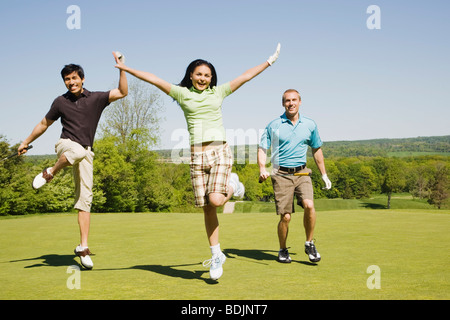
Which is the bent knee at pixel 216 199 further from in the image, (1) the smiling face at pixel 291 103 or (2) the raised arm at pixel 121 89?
(1) the smiling face at pixel 291 103

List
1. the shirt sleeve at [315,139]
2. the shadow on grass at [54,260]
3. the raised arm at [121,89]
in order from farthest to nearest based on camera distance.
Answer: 1. the shirt sleeve at [315,139]
2. the shadow on grass at [54,260]
3. the raised arm at [121,89]

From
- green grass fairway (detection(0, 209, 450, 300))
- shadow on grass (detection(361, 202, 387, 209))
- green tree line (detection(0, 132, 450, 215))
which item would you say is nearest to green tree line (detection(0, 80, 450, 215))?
green tree line (detection(0, 132, 450, 215))

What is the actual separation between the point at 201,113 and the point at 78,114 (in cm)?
175

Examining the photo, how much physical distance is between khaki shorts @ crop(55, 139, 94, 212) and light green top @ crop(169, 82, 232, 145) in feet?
4.74

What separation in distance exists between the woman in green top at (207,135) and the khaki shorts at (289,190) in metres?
1.28

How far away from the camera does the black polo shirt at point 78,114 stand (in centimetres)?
528

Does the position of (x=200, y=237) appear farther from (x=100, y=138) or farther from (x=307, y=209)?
(x=100, y=138)

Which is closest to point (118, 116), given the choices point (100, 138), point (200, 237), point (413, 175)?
point (100, 138)

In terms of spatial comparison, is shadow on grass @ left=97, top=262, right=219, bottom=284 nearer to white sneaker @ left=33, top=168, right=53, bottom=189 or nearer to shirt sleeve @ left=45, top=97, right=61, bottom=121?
white sneaker @ left=33, top=168, right=53, bottom=189

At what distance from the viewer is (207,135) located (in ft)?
14.9

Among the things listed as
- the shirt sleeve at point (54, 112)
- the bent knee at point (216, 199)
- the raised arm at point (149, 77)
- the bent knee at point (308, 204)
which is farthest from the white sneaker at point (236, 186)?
the shirt sleeve at point (54, 112)

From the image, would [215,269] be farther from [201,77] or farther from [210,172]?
[201,77]

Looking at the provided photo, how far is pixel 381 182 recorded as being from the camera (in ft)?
281

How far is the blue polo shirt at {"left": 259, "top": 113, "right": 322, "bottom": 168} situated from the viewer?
5848mm
